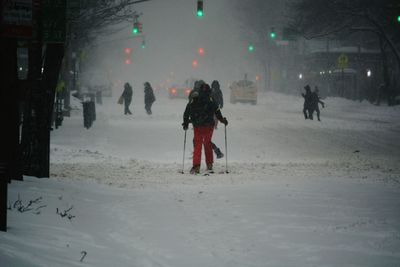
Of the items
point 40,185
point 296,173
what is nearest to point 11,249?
point 40,185

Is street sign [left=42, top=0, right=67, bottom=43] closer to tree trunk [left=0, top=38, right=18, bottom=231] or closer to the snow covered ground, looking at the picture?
tree trunk [left=0, top=38, right=18, bottom=231]

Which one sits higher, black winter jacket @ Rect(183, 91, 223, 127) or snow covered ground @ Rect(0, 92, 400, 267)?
black winter jacket @ Rect(183, 91, 223, 127)

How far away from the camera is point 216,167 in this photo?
12500 millimetres

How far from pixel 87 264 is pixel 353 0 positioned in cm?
3195

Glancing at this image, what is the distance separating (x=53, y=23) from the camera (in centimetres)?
898

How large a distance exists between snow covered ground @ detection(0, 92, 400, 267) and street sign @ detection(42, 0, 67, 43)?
232cm

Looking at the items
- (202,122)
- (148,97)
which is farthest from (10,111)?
(148,97)

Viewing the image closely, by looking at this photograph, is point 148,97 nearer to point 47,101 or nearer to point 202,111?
point 202,111

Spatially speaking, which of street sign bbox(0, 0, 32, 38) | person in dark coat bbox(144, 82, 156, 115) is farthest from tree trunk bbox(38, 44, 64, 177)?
person in dark coat bbox(144, 82, 156, 115)

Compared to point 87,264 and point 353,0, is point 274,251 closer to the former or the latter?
point 87,264

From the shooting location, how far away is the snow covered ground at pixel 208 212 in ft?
18.4

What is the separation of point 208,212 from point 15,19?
3.69 metres

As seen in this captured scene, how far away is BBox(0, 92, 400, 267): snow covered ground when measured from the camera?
18.4 ft

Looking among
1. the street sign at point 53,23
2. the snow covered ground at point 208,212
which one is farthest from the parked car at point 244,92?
the street sign at point 53,23
